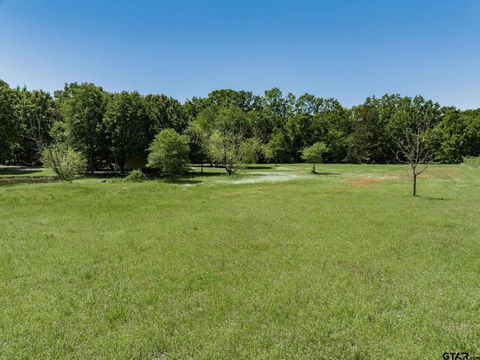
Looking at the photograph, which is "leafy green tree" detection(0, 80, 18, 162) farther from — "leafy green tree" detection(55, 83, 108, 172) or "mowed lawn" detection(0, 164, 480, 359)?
"mowed lawn" detection(0, 164, 480, 359)

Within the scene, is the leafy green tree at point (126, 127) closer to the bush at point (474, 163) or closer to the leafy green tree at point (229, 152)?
the leafy green tree at point (229, 152)

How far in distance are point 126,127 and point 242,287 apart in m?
43.5

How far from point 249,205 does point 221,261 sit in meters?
10.2

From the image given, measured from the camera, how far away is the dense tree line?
4600 cm

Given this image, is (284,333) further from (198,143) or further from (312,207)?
(198,143)

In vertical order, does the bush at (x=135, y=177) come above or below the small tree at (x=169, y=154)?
below

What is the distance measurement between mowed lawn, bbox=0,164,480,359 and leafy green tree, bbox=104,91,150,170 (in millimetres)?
32479

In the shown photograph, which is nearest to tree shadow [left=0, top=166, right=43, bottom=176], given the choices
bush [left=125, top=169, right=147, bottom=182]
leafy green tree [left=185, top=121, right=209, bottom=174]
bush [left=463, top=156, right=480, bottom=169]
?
bush [left=125, top=169, right=147, bottom=182]

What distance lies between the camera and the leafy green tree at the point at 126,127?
45062mm

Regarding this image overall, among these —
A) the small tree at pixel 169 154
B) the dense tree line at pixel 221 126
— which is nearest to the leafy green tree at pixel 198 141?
the dense tree line at pixel 221 126

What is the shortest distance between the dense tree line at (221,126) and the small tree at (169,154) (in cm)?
853

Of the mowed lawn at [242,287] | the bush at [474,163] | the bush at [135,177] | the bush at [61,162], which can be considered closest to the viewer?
the mowed lawn at [242,287]

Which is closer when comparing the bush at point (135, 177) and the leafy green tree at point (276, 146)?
the bush at point (135, 177)

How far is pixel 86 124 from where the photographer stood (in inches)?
1785
